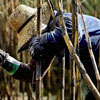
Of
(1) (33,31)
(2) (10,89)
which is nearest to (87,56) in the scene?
(1) (33,31)

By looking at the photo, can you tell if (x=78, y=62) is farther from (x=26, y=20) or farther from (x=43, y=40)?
(x=26, y=20)

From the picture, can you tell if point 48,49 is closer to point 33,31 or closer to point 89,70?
point 33,31

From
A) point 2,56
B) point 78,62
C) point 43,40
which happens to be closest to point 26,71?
point 2,56

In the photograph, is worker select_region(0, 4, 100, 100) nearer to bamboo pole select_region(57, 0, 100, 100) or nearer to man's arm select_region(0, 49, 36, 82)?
man's arm select_region(0, 49, 36, 82)

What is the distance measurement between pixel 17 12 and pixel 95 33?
45 cm

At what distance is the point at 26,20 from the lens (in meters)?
1.70

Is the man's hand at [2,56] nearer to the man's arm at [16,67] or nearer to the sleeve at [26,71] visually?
the man's arm at [16,67]

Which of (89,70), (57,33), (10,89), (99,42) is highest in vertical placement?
(57,33)

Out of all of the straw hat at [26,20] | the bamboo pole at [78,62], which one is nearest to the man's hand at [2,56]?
the straw hat at [26,20]

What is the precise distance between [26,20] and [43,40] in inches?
11.3

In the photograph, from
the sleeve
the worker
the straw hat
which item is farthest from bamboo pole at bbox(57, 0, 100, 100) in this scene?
the sleeve

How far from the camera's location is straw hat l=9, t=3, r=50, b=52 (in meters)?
1.64

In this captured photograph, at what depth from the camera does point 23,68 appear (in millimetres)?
1760

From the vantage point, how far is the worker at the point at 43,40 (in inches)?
57.4
